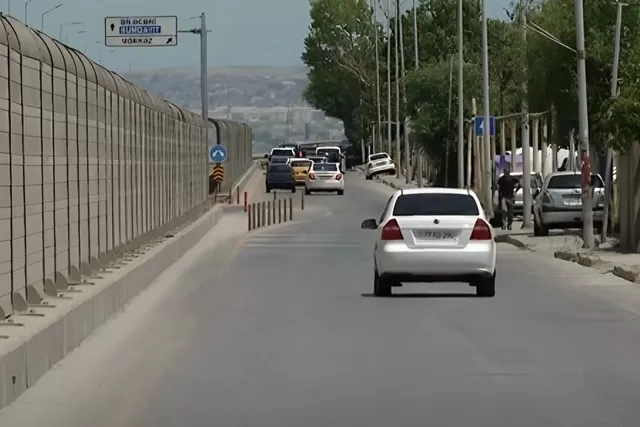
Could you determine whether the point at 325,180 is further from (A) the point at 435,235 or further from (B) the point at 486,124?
(A) the point at 435,235

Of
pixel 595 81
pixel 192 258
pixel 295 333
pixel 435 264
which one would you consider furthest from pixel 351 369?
pixel 595 81

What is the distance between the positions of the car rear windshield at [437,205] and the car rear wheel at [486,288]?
1006mm

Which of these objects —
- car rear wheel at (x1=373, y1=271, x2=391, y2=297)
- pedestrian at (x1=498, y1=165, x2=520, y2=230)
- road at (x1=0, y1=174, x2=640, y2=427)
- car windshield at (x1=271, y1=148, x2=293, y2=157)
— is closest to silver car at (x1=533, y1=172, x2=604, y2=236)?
pedestrian at (x1=498, y1=165, x2=520, y2=230)

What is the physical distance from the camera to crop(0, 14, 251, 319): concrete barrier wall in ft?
50.5

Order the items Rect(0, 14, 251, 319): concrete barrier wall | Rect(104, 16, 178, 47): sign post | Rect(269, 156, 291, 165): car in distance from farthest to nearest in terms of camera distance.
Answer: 1. Rect(269, 156, 291, 165): car in distance
2. Rect(104, 16, 178, 47): sign post
3. Rect(0, 14, 251, 319): concrete barrier wall

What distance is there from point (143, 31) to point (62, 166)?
47.7m

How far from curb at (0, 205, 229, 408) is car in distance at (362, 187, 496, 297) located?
3792mm

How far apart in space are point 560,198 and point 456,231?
19.3 metres

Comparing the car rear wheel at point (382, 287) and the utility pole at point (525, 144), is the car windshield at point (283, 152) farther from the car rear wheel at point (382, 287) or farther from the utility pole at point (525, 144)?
the car rear wheel at point (382, 287)

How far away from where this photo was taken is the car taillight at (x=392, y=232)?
2348 centimetres

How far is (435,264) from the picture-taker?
23312mm

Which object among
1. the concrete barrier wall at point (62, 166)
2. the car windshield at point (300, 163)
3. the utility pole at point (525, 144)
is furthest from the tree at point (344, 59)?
the concrete barrier wall at point (62, 166)

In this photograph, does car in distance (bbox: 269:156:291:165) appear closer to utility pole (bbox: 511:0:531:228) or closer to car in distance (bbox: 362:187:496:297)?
utility pole (bbox: 511:0:531:228)

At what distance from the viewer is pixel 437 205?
23.8 m
